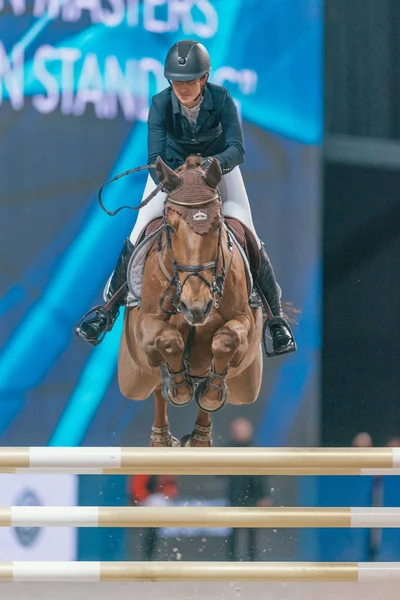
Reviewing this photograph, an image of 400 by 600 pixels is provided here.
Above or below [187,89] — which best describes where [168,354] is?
below

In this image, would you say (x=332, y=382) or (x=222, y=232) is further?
(x=332, y=382)

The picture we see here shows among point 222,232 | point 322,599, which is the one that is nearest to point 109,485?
point 322,599

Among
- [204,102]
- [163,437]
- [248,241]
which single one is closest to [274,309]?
[248,241]

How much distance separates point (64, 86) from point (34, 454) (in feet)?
7.48

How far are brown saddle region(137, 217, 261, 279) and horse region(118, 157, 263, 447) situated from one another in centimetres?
14

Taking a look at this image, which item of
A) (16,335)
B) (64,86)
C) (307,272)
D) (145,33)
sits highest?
(145,33)

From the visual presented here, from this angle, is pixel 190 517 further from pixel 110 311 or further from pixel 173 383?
pixel 110 311

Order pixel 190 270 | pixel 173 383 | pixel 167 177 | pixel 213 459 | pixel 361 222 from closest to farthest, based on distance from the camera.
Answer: pixel 213 459
pixel 190 270
pixel 167 177
pixel 173 383
pixel 361 222

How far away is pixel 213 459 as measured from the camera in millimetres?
2924

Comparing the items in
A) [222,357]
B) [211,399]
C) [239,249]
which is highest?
[239,249]

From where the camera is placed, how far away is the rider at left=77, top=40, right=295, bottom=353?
11.1 feet

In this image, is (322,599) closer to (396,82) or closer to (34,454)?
(34,454)

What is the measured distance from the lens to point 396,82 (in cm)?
462

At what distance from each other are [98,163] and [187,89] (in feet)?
3.97
